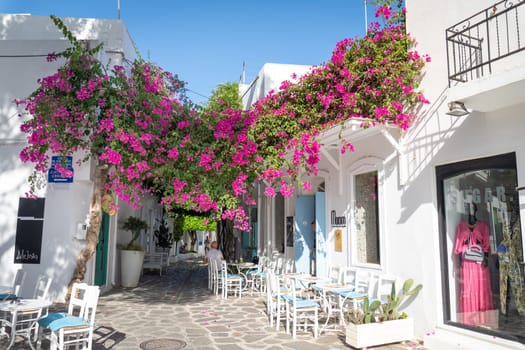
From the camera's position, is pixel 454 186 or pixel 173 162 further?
pixel 173 162

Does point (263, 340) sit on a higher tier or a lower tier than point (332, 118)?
lower

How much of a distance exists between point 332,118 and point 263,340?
3969 mm

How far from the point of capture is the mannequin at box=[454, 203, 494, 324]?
5496 mm

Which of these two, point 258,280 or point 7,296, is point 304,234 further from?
point 7,296

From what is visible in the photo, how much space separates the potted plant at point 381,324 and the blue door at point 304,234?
13.0ft

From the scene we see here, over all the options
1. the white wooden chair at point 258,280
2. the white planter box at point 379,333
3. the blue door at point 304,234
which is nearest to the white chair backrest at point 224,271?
the white wooden chair at point 258,280

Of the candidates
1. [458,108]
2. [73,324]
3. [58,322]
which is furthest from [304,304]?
[458,108]

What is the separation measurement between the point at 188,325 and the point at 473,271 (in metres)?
4.74

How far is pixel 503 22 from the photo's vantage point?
537 centimetres

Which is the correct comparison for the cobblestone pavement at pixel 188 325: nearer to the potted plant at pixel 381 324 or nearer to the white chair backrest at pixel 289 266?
the potted plant at pixel 381 324

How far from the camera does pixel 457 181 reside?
584 centimetres

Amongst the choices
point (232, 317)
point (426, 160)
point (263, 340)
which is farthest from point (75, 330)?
point (426, 160)

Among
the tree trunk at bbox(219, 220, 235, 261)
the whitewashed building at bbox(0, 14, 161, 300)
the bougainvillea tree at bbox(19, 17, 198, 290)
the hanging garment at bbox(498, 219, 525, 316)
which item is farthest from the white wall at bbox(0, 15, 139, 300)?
the hanging garment at bbox(498, 219, 525, 316)

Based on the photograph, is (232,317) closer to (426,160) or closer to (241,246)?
(426,160)
